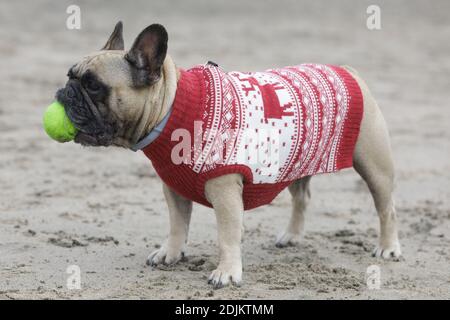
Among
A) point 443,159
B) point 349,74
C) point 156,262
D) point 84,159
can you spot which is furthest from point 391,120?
point 156,262

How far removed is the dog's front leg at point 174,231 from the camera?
550 centimetres

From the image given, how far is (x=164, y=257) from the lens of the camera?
555 centimetres

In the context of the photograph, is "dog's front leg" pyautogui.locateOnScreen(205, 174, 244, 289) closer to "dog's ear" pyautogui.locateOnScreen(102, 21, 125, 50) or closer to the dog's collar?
the dog's collar

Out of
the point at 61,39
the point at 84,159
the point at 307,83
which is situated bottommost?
the point at 84,159

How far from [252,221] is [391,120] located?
432 centimetres

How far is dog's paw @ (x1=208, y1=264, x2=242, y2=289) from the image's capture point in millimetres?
4977

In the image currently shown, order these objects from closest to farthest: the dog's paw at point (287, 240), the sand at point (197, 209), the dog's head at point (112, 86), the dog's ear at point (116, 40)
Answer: the dog's head at point (112, 86) → the sand at point (197, 209) → the dog's ear at point (116, 40) → the dog's paw at point (287, 240)

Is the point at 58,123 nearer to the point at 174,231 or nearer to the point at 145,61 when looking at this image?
the point at 145,61

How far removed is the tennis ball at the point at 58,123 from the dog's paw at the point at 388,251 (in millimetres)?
2365

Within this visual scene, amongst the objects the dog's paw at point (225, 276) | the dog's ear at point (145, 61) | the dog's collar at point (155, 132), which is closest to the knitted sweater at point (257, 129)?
the dog's collar at point (155, 132)

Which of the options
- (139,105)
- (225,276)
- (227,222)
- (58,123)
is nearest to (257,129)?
(227,222)

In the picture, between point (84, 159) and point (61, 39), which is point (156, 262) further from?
point (61, 39)

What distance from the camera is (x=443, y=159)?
29.2 ft

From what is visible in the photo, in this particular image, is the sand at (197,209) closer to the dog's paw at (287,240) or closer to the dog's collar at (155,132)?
the dog's paw at (287,240)
